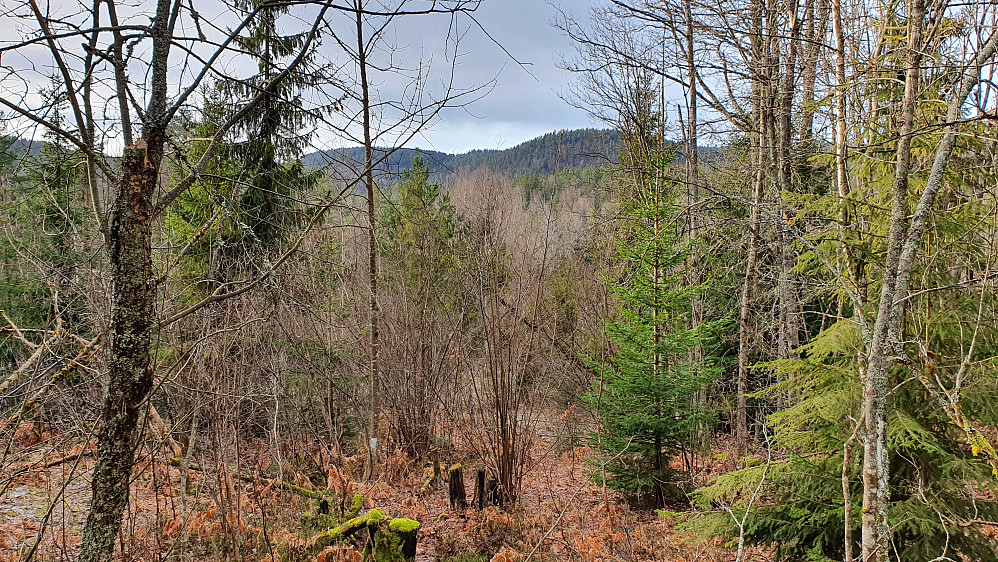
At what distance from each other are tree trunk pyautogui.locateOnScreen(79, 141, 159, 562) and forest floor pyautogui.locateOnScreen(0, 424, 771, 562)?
3005 millimetres

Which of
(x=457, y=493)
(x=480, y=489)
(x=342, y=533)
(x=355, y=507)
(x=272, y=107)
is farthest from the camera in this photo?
(x=457, y=493)

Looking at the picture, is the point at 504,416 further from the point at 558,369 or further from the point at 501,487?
the point at 558,369

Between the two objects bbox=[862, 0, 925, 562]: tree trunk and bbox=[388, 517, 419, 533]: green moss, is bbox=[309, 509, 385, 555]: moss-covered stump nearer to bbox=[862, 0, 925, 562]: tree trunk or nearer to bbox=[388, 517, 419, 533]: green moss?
bbox=[388, 517, 419, 533]: green moss

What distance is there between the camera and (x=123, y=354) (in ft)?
5.35

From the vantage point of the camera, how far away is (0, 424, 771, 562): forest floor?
4.89 m

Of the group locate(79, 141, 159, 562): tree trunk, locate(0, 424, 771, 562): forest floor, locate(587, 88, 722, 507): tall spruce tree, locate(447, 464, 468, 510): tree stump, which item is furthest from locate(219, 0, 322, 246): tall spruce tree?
locate(587, 88, 722, 507): tall spruce tree

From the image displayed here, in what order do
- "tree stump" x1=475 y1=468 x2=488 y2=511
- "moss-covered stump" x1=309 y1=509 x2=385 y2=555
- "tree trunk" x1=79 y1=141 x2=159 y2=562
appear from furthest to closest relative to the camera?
"tree stump" x1=475 y1=468 x2=488 y2=511 < "moss-covered stump" x1=309 y1=509 x2=385 y2=555 < "tree trunk" x1=79 y1=141 x2=159 y2=562

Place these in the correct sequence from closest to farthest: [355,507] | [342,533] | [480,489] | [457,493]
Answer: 1. [342,533]
2. [355,507]
3. [480,489]
4. [457,493]

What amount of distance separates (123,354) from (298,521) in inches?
209

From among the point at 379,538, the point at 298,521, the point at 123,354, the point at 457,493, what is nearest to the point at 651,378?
the point at 457,493

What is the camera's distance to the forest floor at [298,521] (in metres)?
4.89

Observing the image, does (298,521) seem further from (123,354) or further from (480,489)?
(123,354)

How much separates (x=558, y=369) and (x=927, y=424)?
745 centimetres

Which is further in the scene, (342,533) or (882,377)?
(342,533)
